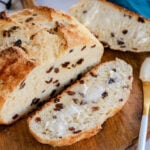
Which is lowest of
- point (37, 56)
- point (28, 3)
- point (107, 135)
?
point (107, 135)

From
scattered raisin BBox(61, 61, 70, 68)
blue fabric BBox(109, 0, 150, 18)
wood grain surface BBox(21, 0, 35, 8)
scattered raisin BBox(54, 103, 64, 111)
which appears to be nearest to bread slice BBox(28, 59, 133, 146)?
scattered raisin BBox(54, 103, 64, 111)

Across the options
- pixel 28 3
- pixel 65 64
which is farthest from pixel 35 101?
pixel 28 3

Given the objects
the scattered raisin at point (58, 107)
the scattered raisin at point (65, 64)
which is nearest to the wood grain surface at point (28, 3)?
the scattered raisin at point (65, 64)

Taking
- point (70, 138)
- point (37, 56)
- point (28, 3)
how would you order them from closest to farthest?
point (70, 138), point (37, 56), point (28, 3)

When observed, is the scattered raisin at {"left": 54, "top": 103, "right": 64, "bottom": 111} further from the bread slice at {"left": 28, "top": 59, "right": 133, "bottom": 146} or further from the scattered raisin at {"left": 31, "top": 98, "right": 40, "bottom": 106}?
the scattered raisin at {"left": 31, "top": 98, "right": 40, "bottom": 106}

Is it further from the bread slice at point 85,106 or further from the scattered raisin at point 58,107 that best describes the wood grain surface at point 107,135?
the scattered raisin at point 58,107

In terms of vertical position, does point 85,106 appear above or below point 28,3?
below

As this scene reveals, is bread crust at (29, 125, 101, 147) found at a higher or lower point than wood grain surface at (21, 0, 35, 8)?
lower

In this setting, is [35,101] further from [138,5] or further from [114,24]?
[138,5]
